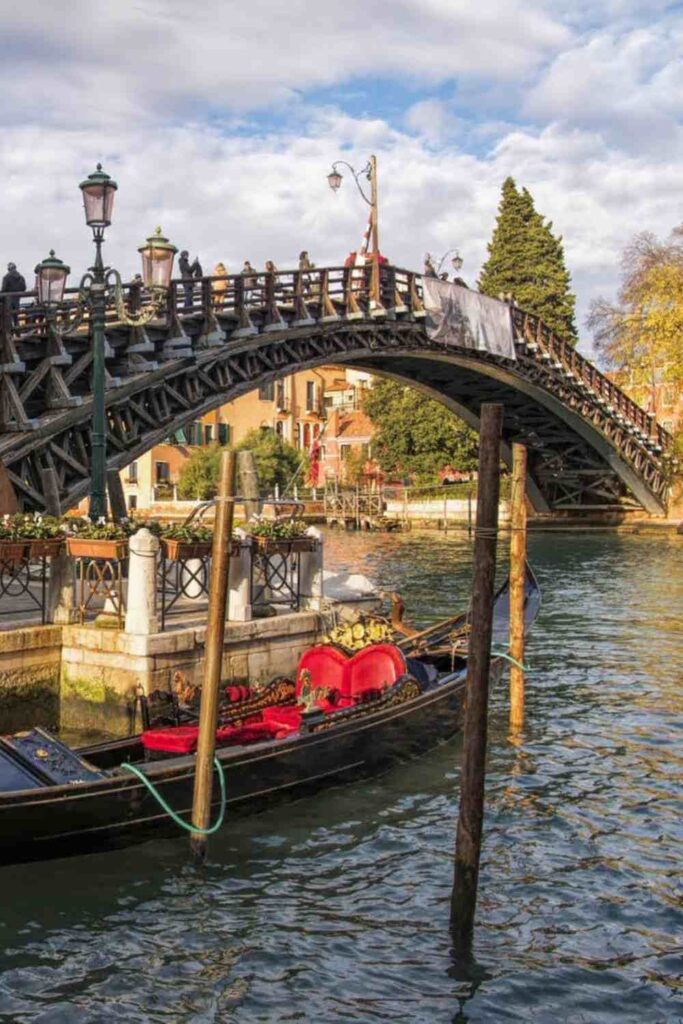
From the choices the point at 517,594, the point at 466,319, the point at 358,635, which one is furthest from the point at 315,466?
the point at 358,635

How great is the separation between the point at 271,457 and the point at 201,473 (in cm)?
311

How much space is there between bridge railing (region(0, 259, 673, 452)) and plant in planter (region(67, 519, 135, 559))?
6248 mm

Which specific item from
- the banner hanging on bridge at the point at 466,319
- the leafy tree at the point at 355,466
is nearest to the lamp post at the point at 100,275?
the banner hanging on bridge at the point at 466,319

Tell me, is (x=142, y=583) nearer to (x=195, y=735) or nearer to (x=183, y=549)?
(x=183, y=549)

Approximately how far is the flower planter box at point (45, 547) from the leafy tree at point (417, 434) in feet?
124

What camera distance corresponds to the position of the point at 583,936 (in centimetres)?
634

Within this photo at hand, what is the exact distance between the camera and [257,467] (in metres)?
51.0

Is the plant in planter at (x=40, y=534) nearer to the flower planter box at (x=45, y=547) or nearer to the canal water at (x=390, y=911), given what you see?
the flower planter box at (x=45, y=547)

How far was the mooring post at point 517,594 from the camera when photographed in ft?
35.4

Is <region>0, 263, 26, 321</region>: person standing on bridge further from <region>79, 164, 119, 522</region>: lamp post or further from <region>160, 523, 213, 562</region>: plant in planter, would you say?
<region>160, 523, 213, 562</region>: plant in planter

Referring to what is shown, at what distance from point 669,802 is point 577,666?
5601 millimetres

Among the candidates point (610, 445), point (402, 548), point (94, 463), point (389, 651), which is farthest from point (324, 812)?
point (610, 445)

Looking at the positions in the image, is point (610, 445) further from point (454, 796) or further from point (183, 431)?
point (454, 796)

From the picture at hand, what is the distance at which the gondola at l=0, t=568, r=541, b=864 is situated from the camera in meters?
6.71
